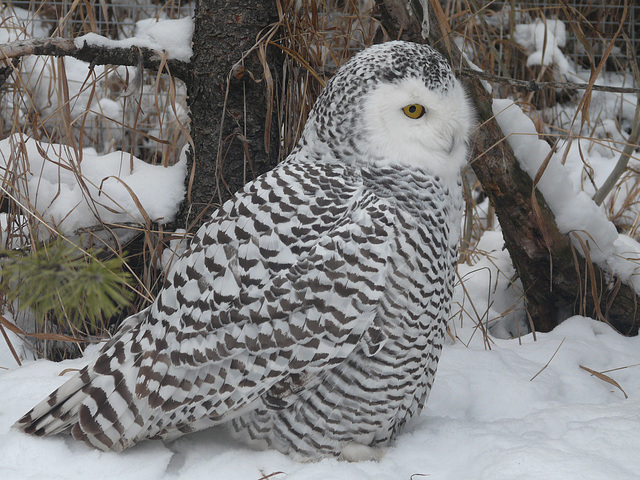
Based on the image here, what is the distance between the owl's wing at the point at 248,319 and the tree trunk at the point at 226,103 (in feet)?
2.31

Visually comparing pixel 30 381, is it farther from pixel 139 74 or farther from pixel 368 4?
pixel 368 4

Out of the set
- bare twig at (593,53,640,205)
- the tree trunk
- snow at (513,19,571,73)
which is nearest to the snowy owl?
the tree trunk

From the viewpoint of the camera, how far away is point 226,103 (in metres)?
2.45

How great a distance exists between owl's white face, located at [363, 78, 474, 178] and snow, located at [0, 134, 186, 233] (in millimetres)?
1115

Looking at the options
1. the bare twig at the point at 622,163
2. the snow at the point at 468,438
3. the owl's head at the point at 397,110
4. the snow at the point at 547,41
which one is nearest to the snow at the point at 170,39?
the owl's head at the point at 397,110

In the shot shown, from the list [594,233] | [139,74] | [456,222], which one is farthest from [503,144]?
[139,74]

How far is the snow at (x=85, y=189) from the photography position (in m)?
2.55

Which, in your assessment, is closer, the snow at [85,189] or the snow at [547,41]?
the snow at [85,189]

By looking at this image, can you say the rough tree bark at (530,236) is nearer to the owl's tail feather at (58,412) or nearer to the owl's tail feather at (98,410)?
the owl's tail feather at (98,410)

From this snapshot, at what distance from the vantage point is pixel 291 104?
2609 mm

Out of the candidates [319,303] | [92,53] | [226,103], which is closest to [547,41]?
[226,103]

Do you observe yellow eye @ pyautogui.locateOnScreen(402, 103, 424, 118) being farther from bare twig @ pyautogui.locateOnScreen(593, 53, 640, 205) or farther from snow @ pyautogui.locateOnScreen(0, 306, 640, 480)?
bare twig @ pyautogui.locateOnScreen(593, 53, 640, 205)

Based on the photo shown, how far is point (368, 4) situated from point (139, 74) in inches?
77.4

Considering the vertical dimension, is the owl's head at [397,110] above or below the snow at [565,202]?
above
